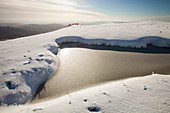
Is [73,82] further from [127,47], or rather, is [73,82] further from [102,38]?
[102,38]

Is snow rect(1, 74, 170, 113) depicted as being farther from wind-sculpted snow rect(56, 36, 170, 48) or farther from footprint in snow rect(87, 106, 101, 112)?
wind-sculpted snow rect(56, 36, 170, 48)

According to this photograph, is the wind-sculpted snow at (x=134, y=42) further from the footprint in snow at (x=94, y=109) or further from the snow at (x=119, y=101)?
the footprint in snow at (x=94, y=109)

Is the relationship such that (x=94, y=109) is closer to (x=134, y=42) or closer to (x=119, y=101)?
(x=119, y=101)

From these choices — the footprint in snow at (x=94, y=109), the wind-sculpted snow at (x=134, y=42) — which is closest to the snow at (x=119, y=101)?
the footprint in snow at (x=94, y=109)

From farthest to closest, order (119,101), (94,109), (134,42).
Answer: (134,42) → (119,101) → (94,109)

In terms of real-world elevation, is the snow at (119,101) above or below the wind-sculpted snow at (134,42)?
below

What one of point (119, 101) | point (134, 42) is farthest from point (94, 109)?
point (134, 42)

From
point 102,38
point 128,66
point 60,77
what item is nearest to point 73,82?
point 60,77

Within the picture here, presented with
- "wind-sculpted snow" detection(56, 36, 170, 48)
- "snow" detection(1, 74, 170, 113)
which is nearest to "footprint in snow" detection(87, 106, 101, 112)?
"snow" detection(1, 74, 170, 113)
